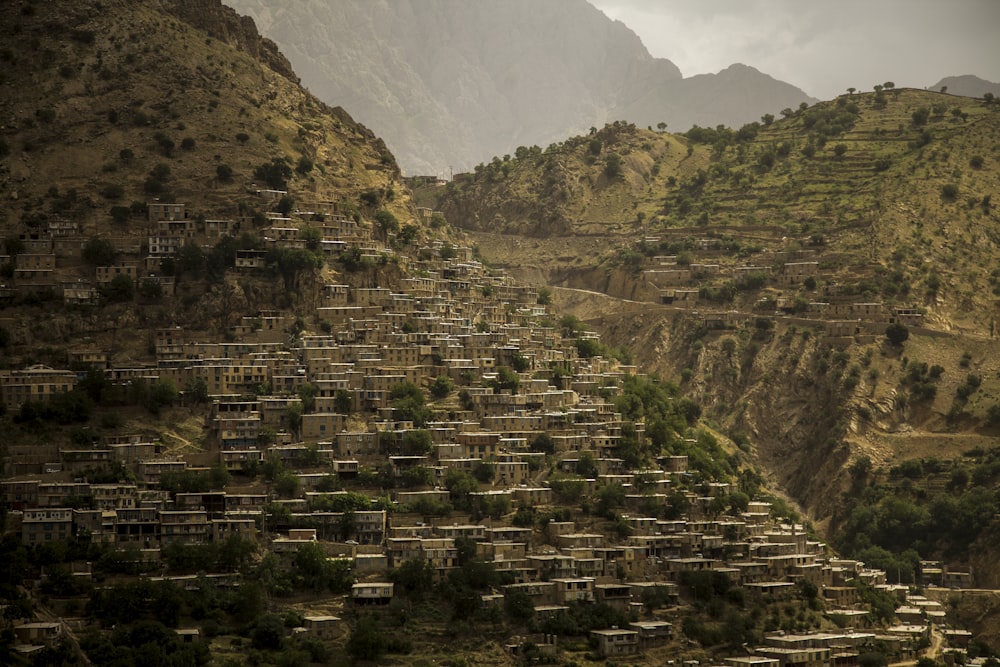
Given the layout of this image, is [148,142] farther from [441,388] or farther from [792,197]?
[792,197]

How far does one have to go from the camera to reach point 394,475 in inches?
2970

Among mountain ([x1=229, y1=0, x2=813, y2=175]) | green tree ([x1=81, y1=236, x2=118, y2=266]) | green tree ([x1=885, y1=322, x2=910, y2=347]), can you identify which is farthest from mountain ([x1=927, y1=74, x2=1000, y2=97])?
green tree ([x1=81, y1=236, x2=118, y2=266])

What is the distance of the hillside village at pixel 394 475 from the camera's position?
7031cm

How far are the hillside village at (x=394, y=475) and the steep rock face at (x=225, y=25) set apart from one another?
13602mm

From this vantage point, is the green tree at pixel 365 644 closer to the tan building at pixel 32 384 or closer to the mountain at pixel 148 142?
the tan building at pixel 32 384

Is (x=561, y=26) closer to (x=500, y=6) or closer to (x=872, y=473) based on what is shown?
(x=500, y=6)

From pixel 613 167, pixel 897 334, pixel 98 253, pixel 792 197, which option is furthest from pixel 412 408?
pixel 613 167

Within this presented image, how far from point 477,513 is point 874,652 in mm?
15030

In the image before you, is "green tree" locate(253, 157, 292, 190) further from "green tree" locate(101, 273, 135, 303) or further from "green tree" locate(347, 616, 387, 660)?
"green tree" locate(347, 616, 387, 660)

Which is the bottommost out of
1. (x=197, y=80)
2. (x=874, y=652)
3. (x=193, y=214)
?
(x=874, y=652)

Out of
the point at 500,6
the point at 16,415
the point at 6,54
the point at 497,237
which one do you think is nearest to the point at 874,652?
the point at 16,415

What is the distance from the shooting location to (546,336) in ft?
307

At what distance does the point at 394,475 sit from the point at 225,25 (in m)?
32.6

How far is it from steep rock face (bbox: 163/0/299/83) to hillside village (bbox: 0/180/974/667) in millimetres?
13602
